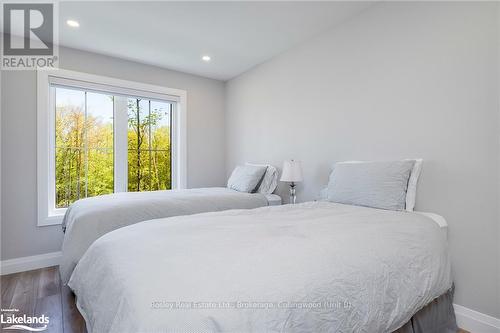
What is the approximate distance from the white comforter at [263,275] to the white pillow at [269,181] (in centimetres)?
166

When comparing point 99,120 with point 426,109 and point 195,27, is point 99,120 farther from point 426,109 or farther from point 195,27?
point 426,109

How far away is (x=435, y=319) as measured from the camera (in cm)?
143

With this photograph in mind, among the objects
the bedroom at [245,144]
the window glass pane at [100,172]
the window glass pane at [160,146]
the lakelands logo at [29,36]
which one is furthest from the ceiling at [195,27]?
the window glass pane at [100,172]

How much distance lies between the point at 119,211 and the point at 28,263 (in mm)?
1535

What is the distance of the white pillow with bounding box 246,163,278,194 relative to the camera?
3.21m

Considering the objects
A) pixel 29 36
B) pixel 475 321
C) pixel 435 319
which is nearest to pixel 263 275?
pixel 435 319

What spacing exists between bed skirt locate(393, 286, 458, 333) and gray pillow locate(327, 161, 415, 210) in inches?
23.3

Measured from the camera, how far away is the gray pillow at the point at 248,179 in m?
3.14

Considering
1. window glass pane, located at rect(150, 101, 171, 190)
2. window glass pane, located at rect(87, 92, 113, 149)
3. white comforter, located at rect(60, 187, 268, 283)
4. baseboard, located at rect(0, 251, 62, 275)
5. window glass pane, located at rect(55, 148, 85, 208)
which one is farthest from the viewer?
window glass pane, located at rect(150, 101, 171, 190)

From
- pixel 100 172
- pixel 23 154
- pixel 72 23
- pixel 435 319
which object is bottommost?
pixel 435 319

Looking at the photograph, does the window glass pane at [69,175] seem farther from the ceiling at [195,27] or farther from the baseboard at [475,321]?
the baseboard at [475,321]

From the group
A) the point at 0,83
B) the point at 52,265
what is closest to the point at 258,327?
the point at 52,265

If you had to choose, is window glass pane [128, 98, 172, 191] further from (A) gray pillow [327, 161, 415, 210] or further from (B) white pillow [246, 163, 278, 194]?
(A) gray pillow [327, 161, 415, 210]

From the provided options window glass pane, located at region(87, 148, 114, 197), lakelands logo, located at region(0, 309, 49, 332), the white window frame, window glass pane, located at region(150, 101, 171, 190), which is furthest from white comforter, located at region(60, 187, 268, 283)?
window glass pane, located at region(150, 101, 171, 190)
